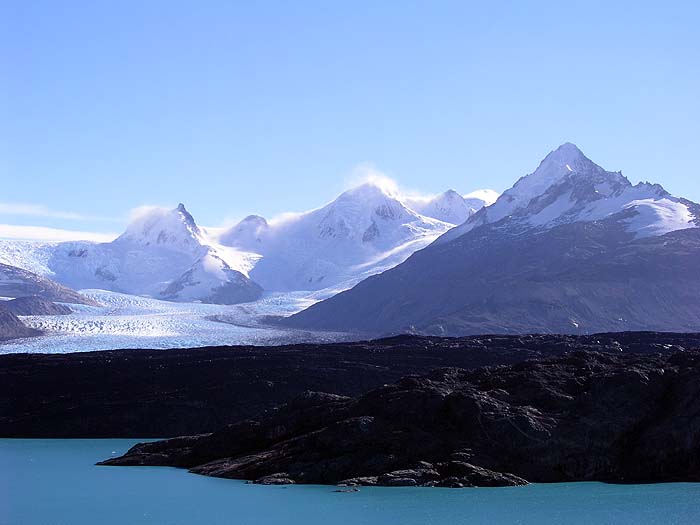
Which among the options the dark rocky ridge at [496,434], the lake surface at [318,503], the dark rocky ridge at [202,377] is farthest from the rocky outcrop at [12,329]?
the lake surface at [318,503]

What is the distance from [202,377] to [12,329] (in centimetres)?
7963

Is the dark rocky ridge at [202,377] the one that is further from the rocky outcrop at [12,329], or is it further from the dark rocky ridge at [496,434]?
the rocky outcrop at [12,329]

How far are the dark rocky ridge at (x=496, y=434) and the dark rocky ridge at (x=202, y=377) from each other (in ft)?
85.8

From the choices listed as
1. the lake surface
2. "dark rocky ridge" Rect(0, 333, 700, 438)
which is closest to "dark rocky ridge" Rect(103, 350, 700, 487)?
the lake surface

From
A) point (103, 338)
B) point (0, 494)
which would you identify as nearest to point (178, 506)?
point (0, 494)

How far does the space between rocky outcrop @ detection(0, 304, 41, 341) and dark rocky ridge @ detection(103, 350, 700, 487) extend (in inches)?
4432

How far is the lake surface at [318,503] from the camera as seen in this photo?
137 feet

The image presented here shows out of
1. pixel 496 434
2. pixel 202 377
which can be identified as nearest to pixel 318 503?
pixel 496 434

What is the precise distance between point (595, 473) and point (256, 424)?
18.4m

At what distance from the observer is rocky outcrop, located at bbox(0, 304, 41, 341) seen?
16712 centimetres

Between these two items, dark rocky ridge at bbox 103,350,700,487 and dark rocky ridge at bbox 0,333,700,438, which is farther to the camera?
dark rocky ridge at bbox 0,333,700,438

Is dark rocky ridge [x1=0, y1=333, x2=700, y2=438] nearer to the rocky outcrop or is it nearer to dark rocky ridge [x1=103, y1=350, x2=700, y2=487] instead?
dark rocky ridge [x1=103, y1=350, x2=700, y2=487]

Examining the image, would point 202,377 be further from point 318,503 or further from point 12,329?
point 12,329

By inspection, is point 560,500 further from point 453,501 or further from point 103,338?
point 103,338
